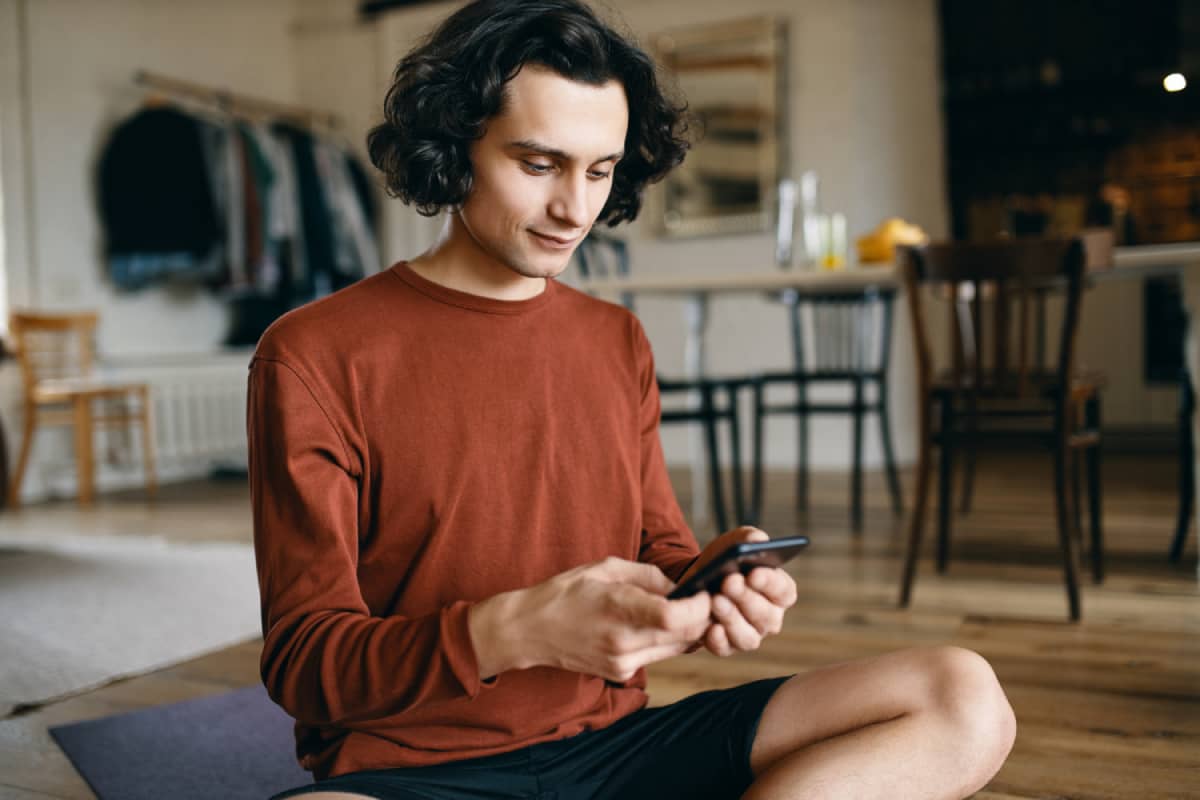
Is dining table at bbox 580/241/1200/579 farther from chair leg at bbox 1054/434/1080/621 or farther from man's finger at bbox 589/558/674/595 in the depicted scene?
man's finger at bbox 589/558/674/595

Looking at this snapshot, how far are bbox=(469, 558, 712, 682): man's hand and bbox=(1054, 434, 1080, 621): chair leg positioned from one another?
165 centimetres

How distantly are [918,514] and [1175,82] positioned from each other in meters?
3.35

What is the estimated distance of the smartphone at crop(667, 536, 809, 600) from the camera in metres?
0.73

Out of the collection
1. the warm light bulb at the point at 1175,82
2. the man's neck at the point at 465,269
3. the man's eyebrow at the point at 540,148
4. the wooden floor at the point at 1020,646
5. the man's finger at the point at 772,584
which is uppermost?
the warm light bulb at the point at 1175,82

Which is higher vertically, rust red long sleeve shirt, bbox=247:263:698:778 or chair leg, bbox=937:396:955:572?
rust red long sleeve shirt, bbox=247:263:698:778

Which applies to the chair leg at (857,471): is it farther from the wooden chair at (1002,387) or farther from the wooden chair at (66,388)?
the wooden chair at (66,388)

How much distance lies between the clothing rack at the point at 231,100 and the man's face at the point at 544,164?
4.68 metres

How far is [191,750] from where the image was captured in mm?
1591

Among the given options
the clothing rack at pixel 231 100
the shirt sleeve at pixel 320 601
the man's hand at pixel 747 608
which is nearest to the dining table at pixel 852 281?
the man's hand at pixel 747 608

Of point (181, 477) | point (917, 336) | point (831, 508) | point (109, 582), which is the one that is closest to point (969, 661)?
point (917, 336)

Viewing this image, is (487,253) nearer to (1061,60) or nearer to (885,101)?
(885,101)

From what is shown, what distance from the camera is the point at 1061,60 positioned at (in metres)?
5.27

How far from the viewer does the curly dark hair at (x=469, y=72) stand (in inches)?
35.8

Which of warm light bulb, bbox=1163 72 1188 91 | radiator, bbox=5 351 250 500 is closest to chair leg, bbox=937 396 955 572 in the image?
warm light bulb, bbox=1163 72 1188 91
